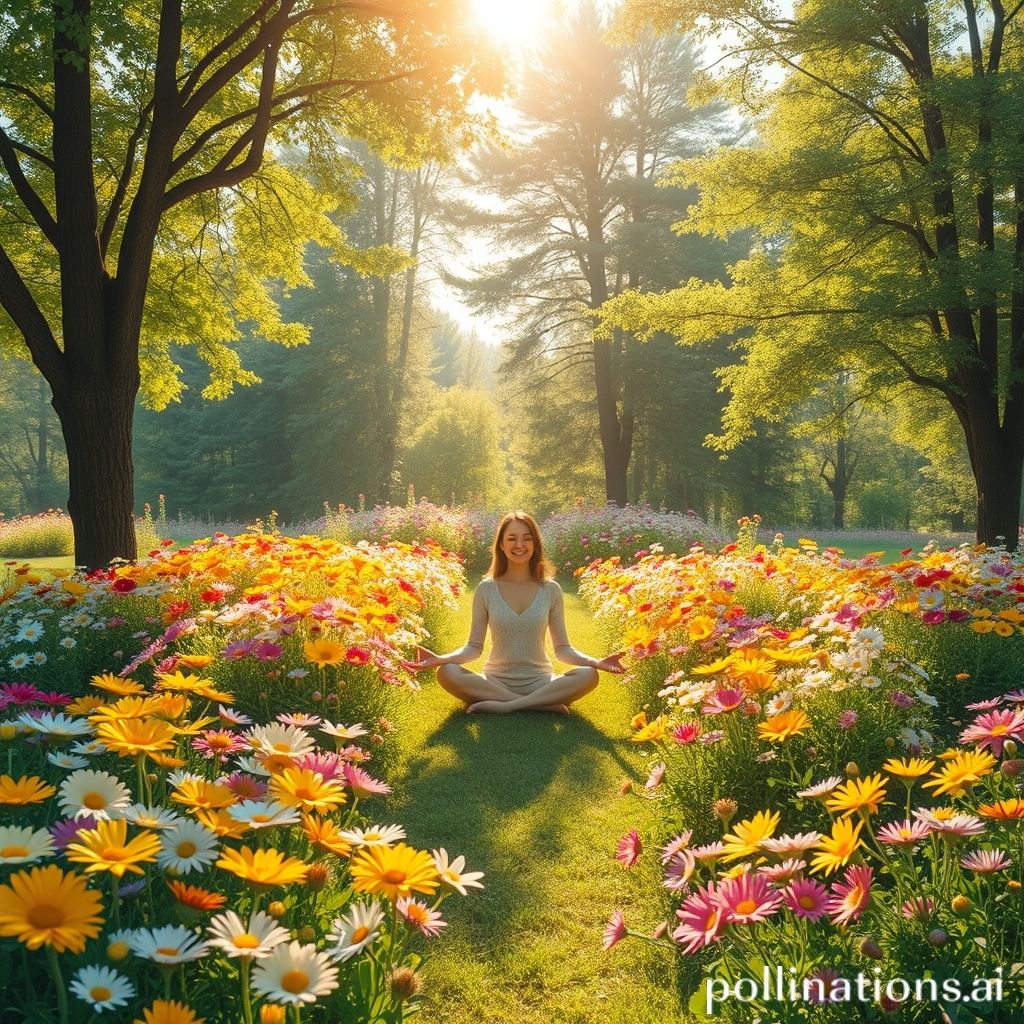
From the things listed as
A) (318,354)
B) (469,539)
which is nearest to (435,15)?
(469,539)

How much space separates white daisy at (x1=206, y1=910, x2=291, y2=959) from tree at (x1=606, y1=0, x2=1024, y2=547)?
799 cm

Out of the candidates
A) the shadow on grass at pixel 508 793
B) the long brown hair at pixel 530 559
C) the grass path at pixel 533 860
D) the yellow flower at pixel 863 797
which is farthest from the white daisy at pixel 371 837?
the long brown hair at pixel 530 559

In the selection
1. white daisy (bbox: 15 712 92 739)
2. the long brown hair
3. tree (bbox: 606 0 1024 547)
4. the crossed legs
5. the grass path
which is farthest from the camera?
tree (bbox: 606 0 1024 547)

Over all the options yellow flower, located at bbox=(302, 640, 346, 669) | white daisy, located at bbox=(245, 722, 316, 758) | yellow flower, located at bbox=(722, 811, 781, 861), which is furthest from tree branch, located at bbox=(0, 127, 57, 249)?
yellow flower, located at bbox=(722, 811, 781, 861)

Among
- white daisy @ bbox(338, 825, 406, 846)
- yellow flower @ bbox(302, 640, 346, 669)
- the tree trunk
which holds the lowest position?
white daisy @ bbox(338, 825, 406, 846)

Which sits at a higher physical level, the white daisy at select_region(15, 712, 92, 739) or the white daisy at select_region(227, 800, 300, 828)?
the white daisy at select_region(15, 712, 92, 739)

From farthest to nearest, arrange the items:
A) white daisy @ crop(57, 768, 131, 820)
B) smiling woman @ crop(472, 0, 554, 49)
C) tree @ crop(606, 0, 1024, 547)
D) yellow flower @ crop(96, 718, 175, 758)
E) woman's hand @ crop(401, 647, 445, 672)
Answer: tree @ crop(606, 0, 1024, 547)
smiling woman @ crop(472, 0, 554, 49)
woman's hand @ crop(401, 647, 445, 672)
yellow flower @ crop(96, 718, 175, 758)
white daisy @ crop(57, 768, 131, 820)

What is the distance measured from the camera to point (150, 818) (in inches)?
51.1

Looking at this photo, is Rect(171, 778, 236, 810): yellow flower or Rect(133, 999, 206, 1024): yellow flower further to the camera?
Rect(171, 778, 236, 810): yellow flower

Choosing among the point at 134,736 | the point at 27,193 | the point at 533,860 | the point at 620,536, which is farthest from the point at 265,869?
the point at 620,536

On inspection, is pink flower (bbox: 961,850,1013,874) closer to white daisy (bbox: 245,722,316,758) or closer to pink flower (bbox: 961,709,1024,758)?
pink flower (bbox: 961,709,1024,758)

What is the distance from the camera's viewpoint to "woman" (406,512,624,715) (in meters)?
5.03

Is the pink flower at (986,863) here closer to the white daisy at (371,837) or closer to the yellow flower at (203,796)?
the white daisy at (371,837)

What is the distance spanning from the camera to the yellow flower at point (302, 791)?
1415 millimetres
